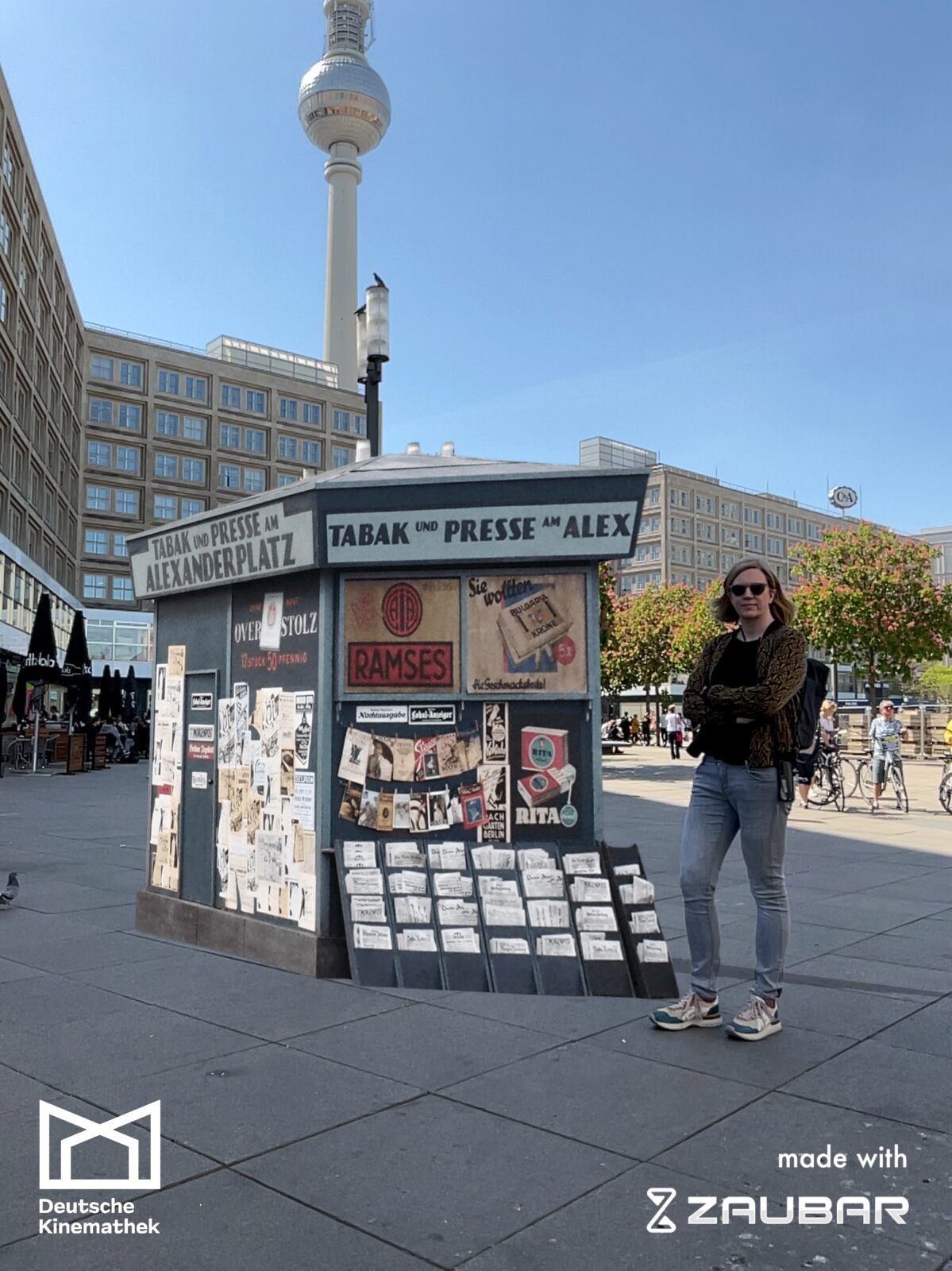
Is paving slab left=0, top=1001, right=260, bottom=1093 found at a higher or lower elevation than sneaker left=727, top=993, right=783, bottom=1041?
lower

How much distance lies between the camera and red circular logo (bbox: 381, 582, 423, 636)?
5.83m

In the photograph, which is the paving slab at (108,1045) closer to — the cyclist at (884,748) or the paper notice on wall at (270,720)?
the paper notice on wall at (270,720)

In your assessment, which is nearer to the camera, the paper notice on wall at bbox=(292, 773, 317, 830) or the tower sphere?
the paper notice on wall at bbox=(292, 773, 317, 830)

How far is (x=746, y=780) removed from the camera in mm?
4652

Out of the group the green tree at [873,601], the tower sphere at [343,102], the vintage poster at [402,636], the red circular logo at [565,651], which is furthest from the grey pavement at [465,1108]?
the tower sphere at [343,102]

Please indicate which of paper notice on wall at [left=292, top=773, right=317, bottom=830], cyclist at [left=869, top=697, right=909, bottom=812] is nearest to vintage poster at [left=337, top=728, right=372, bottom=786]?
paper notice on wall at [left=292, top=773, right=317, bottom=830]

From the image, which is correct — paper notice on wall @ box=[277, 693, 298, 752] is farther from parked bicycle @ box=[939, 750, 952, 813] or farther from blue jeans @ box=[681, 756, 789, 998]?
parked bicycle @ box=[939, 750, 952, 813]

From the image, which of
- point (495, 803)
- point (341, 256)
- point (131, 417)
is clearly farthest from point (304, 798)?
point (341, 256)

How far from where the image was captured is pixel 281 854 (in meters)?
5.96

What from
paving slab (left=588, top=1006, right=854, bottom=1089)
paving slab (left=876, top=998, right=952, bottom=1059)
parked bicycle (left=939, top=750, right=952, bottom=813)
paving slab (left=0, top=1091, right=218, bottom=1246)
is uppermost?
parked bicycle (left=939, top=750, right=952, bottom=813)

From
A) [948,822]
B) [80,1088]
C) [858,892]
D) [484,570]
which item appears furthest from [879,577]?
[80,1088]

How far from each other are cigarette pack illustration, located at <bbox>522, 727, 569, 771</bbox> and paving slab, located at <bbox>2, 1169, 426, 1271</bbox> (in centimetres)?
288

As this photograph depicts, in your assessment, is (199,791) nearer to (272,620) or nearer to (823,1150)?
(272,620)

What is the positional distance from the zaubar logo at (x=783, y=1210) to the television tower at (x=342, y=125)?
10687 cm
